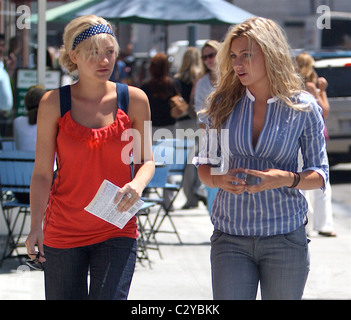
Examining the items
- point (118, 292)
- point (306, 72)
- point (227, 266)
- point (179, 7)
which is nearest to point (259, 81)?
point (227, 266)

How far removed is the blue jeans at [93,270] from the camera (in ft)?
10.5

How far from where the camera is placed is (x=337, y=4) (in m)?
34.6

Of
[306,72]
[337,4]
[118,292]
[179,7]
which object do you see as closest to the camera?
[118,292]

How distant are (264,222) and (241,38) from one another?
0.77 meters

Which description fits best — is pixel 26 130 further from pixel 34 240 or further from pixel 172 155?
pixel 34 240

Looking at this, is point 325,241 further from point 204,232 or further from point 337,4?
point 337,4

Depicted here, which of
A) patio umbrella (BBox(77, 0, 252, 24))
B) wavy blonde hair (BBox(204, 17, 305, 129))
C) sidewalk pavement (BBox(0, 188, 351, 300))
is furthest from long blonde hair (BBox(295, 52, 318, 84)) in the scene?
wavy blonde hair (BBox(204, 17, 305, 129))

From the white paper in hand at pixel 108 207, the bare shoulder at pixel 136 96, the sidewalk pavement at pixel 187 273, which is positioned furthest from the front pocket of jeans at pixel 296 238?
the sidewalk pavement at pixel 187 273

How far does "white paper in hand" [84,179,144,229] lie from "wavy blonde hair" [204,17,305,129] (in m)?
0.53

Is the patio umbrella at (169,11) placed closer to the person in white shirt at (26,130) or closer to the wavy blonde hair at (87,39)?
the person in white shirt at (26,130)

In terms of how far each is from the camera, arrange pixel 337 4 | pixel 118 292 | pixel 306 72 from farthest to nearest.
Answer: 1. pixel 337 4
2. pixel 306 72
3. pixel 118 292

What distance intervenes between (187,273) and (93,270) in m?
3.37

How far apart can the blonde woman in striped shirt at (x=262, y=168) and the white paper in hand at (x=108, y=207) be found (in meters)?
0.38

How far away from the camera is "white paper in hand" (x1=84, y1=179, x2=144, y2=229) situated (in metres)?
3.18
